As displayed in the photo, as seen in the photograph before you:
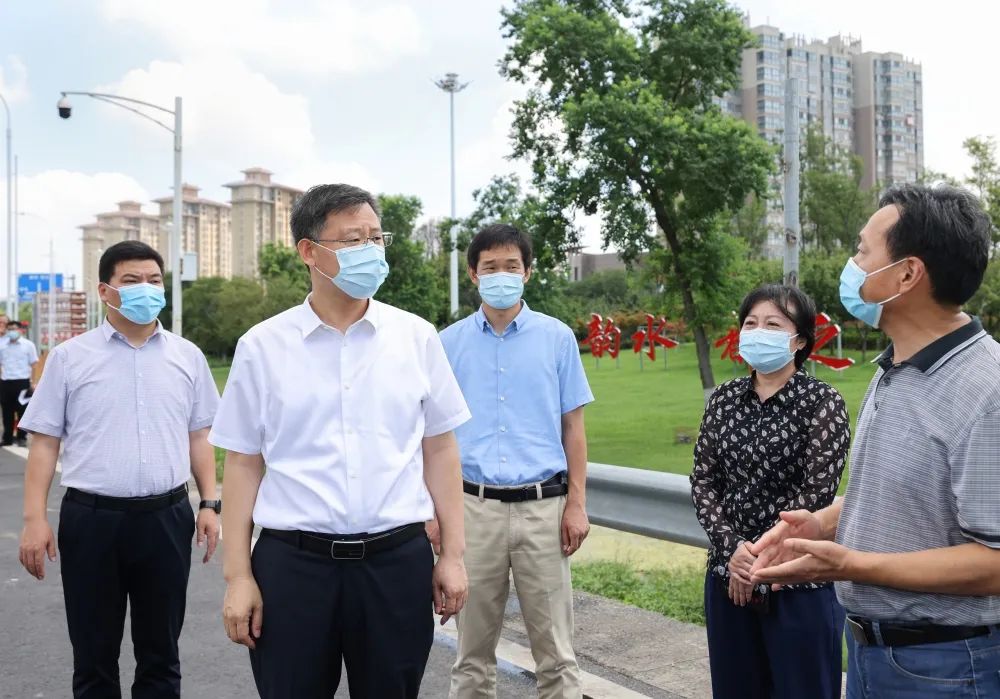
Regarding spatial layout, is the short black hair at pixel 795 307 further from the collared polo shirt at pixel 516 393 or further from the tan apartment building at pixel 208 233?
the tan apartment building at pixel 208 233

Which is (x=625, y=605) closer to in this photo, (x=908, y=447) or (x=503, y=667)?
(x=503, y=667)

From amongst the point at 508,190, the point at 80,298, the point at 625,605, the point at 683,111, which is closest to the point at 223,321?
the point at 80,298

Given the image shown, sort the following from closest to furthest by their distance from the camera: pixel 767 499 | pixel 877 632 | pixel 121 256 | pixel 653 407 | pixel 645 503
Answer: pixel 877 632
pixel 767 499
pixel 121 256
pixel 645 503
pixel 653 407

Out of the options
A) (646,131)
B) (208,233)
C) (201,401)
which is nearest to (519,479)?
(201,401)

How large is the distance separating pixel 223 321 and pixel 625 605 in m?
65.5

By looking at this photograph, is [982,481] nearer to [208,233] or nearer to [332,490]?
[332,490]

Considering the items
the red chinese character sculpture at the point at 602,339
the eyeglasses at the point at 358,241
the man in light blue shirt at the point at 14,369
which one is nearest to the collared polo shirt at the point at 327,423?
the eyeglasses at the point at 358,241

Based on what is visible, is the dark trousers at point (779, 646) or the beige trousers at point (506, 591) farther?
the beige trousers at point (506, 591)

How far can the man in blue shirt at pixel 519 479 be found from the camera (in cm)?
408

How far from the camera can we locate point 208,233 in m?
152

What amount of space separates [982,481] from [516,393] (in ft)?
7.58

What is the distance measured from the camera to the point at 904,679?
7.32ft

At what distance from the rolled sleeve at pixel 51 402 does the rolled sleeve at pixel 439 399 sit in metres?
1.89

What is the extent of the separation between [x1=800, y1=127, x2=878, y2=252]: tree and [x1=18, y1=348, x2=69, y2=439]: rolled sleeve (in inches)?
1848
